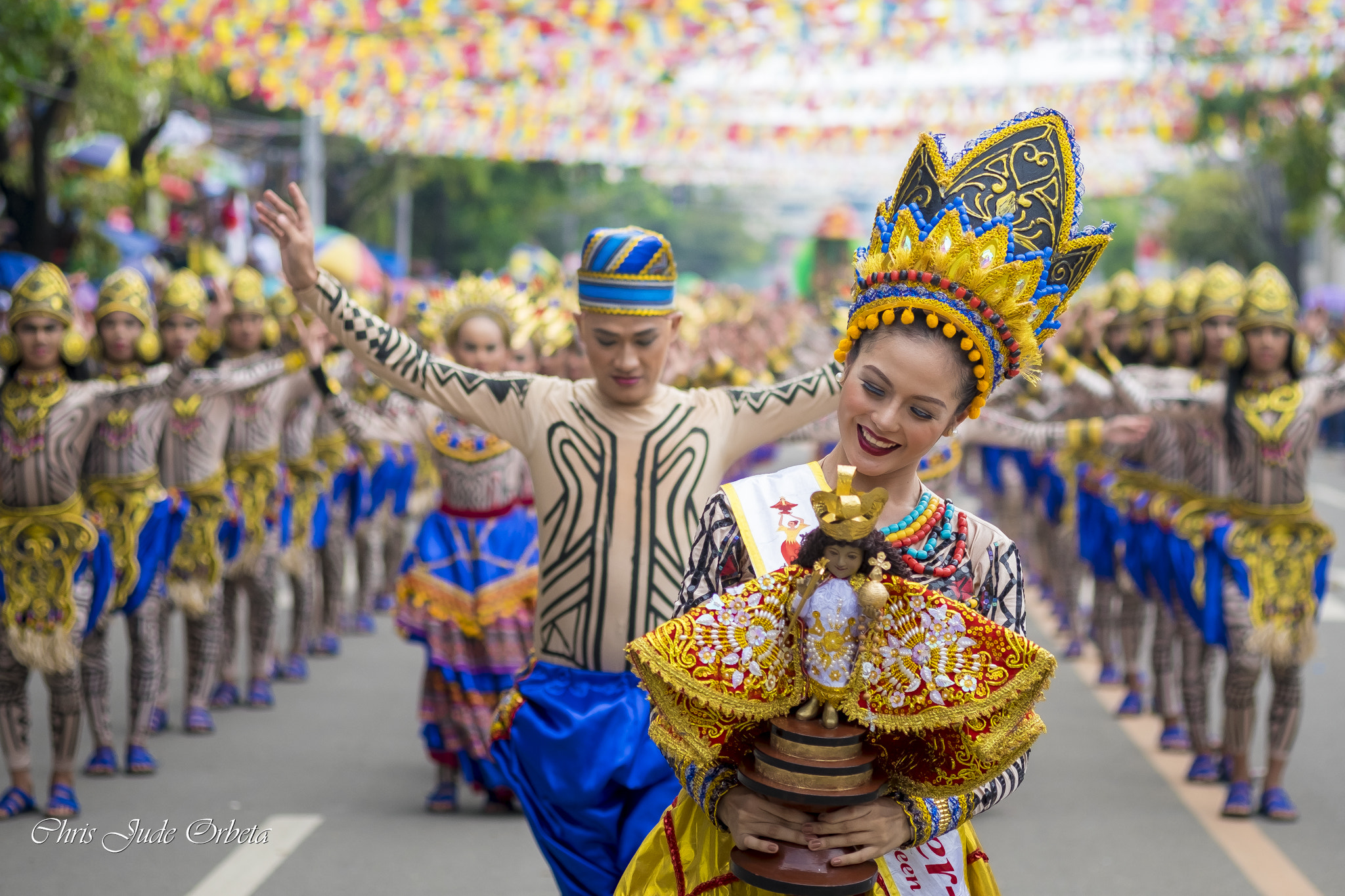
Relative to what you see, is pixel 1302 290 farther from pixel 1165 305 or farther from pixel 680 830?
pixel 680 830

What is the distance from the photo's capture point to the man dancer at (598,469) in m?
4.04

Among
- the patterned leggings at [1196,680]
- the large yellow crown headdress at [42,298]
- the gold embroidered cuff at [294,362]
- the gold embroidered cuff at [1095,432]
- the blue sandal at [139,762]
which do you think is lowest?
the blue sandal at [139,762]

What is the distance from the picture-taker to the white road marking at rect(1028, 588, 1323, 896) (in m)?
5.95

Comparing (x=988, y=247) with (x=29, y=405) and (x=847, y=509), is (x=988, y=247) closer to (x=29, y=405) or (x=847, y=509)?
(x=847, y=509)

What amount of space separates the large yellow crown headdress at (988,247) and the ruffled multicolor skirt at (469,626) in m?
4.14

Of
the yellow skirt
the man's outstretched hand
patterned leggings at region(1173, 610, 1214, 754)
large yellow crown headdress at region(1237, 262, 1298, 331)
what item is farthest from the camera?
patterned leggings at region(1173, 610, 1214, 754)

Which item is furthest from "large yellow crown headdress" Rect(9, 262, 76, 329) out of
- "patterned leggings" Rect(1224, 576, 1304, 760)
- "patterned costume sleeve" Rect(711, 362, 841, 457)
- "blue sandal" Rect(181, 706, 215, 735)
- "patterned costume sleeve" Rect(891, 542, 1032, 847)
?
"patterned leggings" Rect(1224, 576, 1304, 760)

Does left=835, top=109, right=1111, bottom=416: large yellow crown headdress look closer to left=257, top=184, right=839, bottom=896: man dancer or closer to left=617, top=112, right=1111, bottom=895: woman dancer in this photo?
left=617, top=112, right=1111, bottom=895: woman dancer

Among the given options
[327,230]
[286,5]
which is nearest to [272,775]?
[286,5]

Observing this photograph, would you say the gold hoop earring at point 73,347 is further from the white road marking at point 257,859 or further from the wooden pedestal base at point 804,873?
the wooden pedestal base at point 804,873

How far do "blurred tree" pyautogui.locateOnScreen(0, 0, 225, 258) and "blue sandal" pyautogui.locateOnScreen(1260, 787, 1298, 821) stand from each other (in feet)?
30.6

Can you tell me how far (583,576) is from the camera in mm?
4211

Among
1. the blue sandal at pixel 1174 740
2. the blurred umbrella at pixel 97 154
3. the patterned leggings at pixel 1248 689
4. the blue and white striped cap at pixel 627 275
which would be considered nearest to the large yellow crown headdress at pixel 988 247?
the blue and white striped cap at pixel 627 275

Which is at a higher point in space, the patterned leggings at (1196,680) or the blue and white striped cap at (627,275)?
the blue and white striped cap at (627,275)
